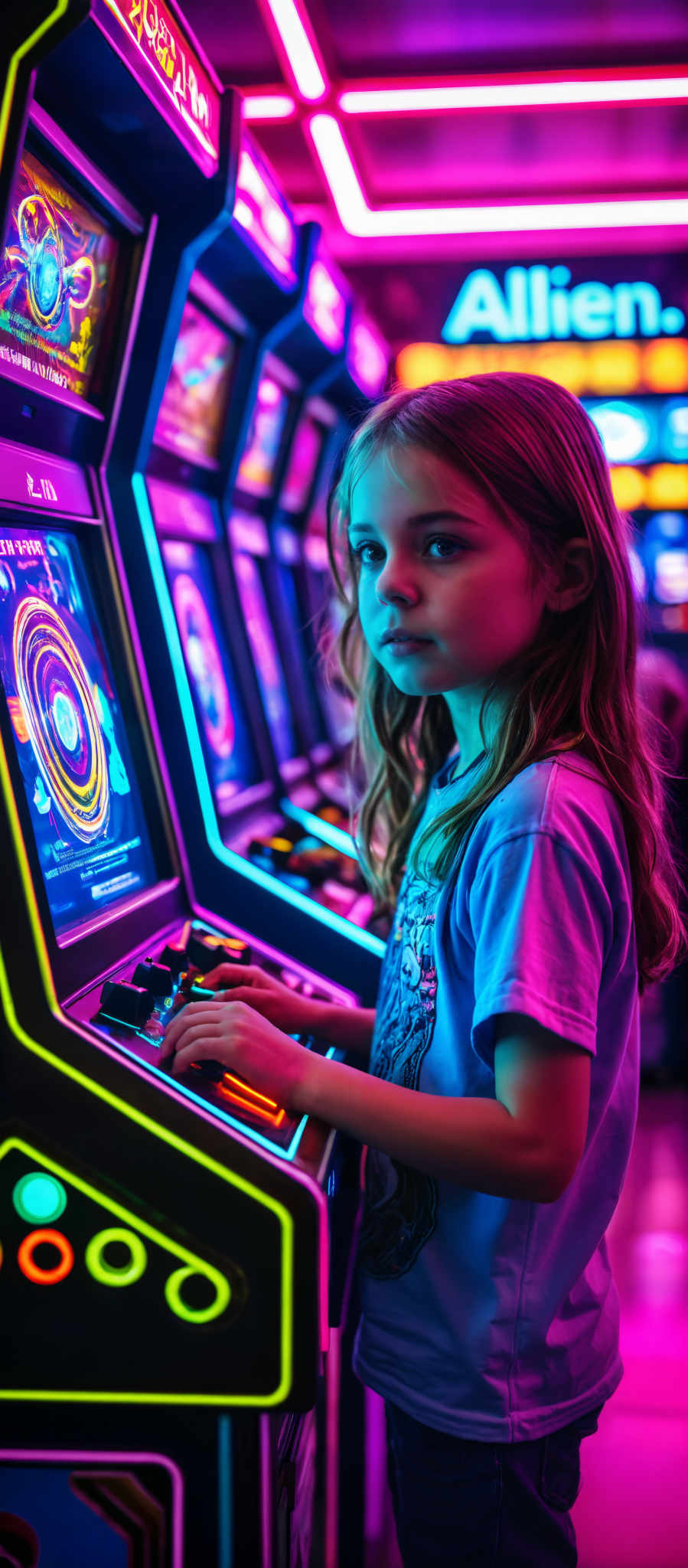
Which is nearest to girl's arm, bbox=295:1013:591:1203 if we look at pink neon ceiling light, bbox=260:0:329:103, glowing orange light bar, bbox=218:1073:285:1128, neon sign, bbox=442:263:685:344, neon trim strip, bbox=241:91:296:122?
glowing orange light bar, bbox=218:1073:285:1128

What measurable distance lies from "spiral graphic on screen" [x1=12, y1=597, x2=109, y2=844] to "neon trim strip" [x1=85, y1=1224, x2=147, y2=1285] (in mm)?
432

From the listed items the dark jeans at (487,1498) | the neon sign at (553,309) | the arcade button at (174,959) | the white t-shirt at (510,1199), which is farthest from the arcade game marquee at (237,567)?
the neon sign at (553,309)

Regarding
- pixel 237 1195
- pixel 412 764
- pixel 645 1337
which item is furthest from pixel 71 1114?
pixel 645 1337

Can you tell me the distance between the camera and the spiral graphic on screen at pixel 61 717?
1173mm

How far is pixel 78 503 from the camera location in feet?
4.76

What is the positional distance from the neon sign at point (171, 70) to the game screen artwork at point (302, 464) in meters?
1.46

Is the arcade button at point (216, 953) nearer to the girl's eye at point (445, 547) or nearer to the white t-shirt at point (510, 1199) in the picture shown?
the white t-shirt at point (510, 1199)

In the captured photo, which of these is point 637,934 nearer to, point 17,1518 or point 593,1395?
point 593,1395

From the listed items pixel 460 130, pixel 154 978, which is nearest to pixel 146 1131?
pixel 154 978

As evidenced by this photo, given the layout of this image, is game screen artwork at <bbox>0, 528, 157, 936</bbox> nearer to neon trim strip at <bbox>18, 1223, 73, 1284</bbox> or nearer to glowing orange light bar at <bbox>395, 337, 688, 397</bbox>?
neon trim strip at <bbox>18, 1223, 73, 1284</bbox>

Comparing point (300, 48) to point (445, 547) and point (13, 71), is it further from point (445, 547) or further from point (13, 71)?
point (445, 547)

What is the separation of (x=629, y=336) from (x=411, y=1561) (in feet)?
14.7

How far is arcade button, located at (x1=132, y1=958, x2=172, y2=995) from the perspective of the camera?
1.16 metres

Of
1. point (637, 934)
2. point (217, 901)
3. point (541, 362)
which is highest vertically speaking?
point (541, 362)
